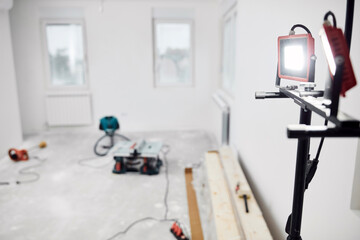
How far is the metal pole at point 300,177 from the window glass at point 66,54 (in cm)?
531

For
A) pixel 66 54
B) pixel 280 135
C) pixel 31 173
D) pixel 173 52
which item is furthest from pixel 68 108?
pixel 280 135

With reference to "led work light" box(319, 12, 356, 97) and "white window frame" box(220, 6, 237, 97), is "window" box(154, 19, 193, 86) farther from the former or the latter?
"led work light" box(319, 12, 356, 97)

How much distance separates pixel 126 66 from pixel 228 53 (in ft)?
6.80

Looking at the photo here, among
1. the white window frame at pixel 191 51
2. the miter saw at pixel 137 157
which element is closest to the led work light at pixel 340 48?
the miter saw at pixel 137 157

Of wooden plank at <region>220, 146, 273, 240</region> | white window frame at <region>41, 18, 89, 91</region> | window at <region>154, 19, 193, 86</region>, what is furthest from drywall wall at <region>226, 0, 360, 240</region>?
white window frame at <region>41, 18, 89, 91</region>

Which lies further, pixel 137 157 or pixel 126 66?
pixel 126 66

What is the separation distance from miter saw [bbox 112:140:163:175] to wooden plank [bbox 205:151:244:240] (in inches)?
33.0

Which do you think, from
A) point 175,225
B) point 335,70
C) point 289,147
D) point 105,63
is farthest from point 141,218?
point 105,63

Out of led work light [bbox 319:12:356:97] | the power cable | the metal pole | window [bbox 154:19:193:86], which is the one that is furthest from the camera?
window [bbox 154:19:193:86]

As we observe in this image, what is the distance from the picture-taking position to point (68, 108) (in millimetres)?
5754

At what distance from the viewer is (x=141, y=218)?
2979mm

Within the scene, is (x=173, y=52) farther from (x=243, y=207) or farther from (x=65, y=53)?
(x=243, y=207)

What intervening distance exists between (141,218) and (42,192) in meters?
1.33

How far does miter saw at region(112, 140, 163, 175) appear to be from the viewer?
387 cm
